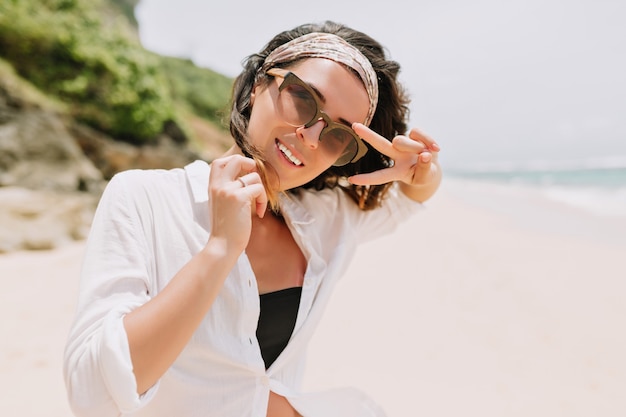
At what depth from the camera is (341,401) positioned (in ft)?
6.33

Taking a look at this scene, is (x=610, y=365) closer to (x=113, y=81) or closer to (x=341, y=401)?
(x=341, y=401)

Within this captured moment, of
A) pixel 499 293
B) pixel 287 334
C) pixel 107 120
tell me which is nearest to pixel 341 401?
pixel 287 334

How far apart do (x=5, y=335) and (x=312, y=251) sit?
3840 millimetres

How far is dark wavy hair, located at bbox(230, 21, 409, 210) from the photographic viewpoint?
1.80 metres

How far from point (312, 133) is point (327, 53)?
358mm

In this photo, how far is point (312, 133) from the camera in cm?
164

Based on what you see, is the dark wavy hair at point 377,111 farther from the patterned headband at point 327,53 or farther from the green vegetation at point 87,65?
the green vegetation at point 87,65

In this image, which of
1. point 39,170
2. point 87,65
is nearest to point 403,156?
point 39,170

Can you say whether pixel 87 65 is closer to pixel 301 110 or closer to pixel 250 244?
pixel 250 244

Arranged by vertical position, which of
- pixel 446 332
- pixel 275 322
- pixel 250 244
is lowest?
pixel 446 332

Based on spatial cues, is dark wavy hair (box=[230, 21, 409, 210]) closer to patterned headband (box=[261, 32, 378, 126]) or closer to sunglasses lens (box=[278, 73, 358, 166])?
patterned headband (box=[261, 32, 378, 126])

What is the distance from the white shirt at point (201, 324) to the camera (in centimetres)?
109

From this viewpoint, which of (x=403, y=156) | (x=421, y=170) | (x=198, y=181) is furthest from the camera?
(x=421, y=170)

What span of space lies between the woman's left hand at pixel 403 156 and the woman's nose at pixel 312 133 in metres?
0.13
